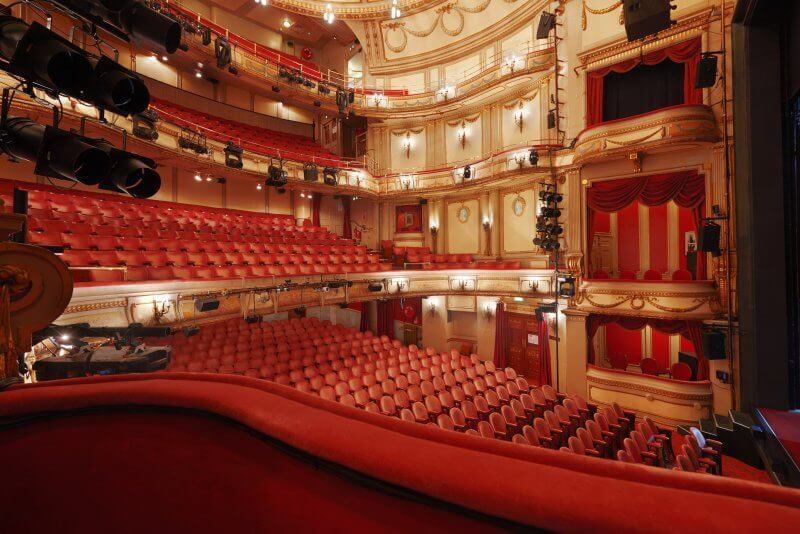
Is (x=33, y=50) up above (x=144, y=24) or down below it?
below

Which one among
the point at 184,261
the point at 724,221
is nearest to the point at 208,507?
the point at 184,261

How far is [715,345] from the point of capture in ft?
15.8

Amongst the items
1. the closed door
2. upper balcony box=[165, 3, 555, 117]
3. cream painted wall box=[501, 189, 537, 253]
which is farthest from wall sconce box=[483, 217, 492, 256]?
upper balcony box=[165, 3, 555, 117]

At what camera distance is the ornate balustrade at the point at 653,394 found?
5297mm

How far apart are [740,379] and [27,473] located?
6529mm

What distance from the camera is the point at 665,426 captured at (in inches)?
216

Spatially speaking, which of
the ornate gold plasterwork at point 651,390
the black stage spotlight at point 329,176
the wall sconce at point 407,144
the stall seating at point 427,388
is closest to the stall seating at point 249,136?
the black stage spotlight at point 329,176

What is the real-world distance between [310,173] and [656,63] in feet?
22.5

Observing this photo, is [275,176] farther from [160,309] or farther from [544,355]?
[544,355]

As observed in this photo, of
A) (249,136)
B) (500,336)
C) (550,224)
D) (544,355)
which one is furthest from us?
(249,136)

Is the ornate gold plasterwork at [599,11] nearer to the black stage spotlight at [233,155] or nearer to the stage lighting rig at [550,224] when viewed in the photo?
the stage lighting rig at [550,224]

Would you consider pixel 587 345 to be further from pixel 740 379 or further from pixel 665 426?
pixel 740 379

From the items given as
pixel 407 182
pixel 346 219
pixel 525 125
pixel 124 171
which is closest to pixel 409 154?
pixel 407 182

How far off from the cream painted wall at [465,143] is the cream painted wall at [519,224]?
161cm
